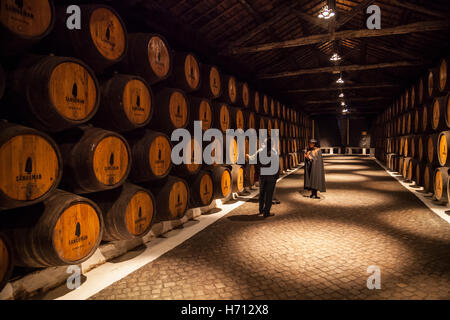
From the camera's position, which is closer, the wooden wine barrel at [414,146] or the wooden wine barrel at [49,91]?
the wooden wine barrel at [49,91]

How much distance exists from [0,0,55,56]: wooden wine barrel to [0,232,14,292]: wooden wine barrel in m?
1.70

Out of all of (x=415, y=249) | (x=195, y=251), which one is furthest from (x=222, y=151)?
(x=415, y=249)

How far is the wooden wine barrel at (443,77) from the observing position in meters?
6.98

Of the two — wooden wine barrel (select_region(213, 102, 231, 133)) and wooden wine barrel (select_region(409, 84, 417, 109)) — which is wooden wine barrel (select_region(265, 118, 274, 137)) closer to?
wooden wine barrel (select_region(213, 102, 231, 133))

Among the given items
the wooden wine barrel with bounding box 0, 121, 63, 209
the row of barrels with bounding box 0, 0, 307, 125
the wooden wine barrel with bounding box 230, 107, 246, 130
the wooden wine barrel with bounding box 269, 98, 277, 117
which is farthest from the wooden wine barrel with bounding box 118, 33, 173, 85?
the wooden wine barrel with bounding box 269, 98, 277, 117

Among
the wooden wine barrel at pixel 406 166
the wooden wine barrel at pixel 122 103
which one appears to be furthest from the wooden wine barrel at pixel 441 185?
the wooden wine barrel at pixel 122 103

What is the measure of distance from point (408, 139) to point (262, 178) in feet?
25.3

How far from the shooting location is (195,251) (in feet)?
14.2

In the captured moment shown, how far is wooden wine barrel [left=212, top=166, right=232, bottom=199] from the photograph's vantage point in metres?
6.65

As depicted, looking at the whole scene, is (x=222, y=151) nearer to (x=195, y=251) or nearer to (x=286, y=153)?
(x=195, y=251)

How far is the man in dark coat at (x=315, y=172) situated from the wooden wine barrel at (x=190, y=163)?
3633 millimetres

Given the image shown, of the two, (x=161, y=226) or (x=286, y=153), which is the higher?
(x=286, y=153)

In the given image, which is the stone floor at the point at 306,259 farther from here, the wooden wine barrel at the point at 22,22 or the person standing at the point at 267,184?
the wooden wine barrel at the point at 22,22

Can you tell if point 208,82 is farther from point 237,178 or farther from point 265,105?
point 265,105
